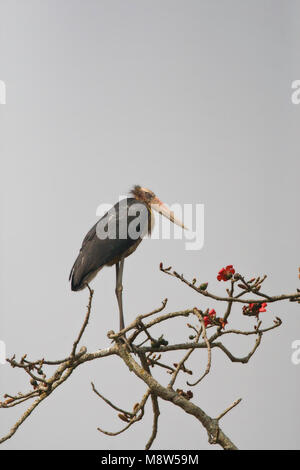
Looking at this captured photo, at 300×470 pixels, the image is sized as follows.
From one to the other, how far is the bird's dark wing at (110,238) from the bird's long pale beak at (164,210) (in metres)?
0.43

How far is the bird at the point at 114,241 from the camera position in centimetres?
639

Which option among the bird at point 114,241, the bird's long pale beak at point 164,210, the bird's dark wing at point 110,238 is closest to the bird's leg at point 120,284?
the bird at point 114,241

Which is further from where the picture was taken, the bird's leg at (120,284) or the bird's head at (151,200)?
the bird's head at (151,200)

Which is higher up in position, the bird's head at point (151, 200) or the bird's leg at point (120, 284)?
the bird's head at point (151, 200)

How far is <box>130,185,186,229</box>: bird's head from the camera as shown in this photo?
7.50 metres

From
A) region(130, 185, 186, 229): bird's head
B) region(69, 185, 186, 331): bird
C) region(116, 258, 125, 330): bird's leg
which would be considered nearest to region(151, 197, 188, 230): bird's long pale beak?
region(130, 185, 186, 229): bird's head

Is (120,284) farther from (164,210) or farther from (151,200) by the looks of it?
(151,200)

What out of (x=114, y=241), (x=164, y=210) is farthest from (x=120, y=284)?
(x=164, y=210)

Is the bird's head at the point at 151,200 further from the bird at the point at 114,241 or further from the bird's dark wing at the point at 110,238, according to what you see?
the bird's dark wing at the point at 110,238

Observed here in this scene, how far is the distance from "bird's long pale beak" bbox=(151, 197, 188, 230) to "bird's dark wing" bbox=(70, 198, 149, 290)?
432 mm

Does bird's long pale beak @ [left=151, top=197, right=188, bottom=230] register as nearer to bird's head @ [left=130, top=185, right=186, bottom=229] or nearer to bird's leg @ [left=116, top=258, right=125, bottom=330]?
bird's head @ [left=130, top=185, right=186, bottom=229]

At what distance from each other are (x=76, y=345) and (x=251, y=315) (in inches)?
52.7
